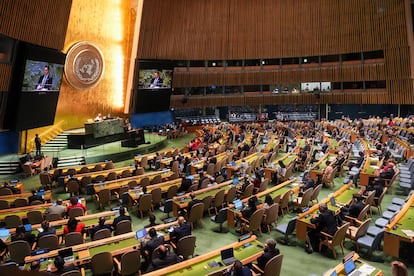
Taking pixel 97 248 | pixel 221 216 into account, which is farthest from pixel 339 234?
pixel 97 248

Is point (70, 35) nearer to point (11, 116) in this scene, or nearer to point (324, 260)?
point (11, 116)

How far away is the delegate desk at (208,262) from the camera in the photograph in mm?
5777

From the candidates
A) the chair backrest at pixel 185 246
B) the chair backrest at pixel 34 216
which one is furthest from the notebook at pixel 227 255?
the chair backrest at pixel 34 216

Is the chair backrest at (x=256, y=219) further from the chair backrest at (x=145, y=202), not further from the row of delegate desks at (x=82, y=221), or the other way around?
Result: the row of delegate desks at (x=82, y=221)

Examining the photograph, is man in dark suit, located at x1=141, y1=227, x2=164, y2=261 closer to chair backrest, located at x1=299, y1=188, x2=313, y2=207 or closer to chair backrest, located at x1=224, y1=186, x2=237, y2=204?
chair backrest, located at x1=224, y1=186, x2=237, y2=204

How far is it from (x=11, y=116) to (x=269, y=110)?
25.2 meters

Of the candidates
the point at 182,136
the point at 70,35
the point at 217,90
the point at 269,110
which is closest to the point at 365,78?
the point at 269,110

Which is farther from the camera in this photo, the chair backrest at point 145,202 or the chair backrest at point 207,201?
the chair backrest at point 145,202

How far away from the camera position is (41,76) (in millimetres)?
17422

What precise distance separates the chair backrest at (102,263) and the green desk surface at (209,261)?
1.40m

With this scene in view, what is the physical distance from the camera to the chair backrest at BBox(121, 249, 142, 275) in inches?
248

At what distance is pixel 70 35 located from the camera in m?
21.7

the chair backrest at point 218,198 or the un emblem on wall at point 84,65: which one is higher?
the un emblem on wall at point 84,65

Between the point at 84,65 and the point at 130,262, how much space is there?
19.4 metres
